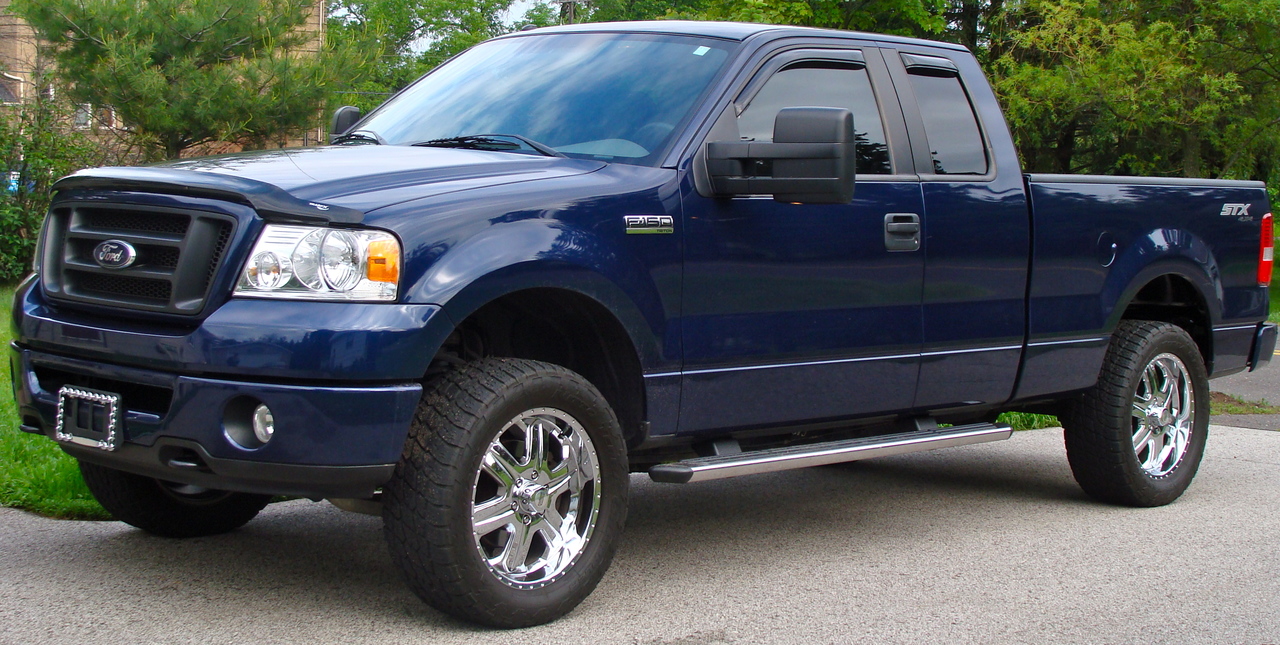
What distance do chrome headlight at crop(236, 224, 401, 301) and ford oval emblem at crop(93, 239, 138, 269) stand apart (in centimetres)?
45

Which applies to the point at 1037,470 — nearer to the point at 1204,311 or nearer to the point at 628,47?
the point at 1204,311

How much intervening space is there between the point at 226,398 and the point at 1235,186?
5.11m

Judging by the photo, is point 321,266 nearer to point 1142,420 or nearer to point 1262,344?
point 1142,420

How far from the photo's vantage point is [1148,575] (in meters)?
5.08

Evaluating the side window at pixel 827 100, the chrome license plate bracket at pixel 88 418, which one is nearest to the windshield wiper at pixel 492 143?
the side window at pixel 827 100

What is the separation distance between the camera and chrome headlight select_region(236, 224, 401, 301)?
12.2ft

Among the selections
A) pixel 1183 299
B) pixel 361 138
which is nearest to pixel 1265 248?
pixel 1183 299

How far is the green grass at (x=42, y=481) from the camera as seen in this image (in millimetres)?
5367

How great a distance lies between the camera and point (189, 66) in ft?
47.2

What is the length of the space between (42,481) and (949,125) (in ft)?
13.1

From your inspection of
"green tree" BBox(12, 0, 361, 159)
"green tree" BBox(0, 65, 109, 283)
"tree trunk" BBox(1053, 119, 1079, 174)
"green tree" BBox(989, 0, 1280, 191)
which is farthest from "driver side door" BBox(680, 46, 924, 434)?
"tree trunk" BBox(1053, 119, 1079, 174)

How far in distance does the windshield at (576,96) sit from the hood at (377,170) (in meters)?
0.22

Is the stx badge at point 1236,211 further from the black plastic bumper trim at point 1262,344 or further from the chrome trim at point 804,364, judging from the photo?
the chrome trim at point 804,364

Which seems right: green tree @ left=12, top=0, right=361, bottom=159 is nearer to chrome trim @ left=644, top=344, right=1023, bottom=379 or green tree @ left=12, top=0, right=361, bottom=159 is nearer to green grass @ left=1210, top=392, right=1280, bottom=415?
green grass @ left=1210, top=392, right=1280, bottom=415
